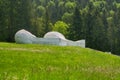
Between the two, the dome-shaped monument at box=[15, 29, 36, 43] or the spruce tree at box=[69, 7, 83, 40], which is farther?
the spruce tree at box=[69, 7, 83, 40]

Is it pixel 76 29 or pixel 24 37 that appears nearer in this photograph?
pixel 24 37

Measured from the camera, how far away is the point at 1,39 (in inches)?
3816

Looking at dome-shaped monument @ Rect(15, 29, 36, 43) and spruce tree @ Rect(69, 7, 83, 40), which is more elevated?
dome-shaped monument @ Rect(15, 29, 36, 43)

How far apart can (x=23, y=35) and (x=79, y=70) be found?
4964 centimetres

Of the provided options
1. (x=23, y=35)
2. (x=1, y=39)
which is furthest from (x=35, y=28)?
(x=23, y=35)

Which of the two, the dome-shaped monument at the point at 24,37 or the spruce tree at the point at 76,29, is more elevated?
the dome-shaped monument at the point at 24,37

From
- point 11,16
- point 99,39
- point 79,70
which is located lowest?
point 99,39

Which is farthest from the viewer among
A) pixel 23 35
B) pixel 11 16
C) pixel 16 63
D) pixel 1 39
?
pixel 11 16

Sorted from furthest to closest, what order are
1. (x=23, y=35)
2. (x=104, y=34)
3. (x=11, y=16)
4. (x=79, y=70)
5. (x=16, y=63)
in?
(x=104, y=34), (x=11, y=16), (x=23, y=35), (x=16, y=63), (x=79, y=70)

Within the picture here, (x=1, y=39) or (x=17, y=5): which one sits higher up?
(x=17, y=5)

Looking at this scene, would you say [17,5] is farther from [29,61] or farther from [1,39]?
[29,61]

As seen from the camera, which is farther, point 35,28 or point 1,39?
point 35,28

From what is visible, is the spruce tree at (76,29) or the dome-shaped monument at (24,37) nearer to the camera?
the dome-shaped monument at (24,37)

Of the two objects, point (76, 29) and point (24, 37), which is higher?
point (24, 37)
